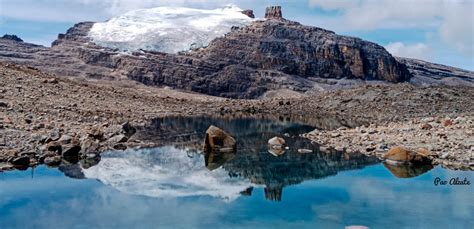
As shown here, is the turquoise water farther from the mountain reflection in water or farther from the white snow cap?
the white snow cap

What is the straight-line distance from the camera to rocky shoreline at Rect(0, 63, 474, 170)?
66.4 feet

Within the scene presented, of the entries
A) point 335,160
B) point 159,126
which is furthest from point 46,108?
point 335,160

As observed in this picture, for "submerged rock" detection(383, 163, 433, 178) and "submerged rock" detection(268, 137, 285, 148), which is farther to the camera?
"submerged rock" detection(268, 137, 285, 148)

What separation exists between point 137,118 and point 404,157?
2100 cm

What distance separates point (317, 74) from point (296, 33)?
487 inches

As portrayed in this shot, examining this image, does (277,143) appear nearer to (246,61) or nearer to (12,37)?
(246,61)

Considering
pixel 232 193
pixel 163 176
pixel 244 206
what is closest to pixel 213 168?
pixel 163 176

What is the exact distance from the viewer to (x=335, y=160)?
21516 millimetres

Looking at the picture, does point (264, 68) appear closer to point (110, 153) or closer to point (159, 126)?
point (159, 126)

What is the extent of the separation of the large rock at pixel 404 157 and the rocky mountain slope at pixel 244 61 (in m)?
86.9

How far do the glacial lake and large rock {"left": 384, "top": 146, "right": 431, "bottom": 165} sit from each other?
550mm

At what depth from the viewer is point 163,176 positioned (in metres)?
18.5

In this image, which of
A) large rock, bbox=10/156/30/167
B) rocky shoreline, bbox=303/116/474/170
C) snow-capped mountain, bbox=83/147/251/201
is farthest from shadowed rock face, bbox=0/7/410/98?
large rock, bbox=10/156/30/167

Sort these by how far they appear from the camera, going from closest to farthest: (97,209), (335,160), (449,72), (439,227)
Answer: (439,227)
(97,209)
(335,160)
(449,72)
